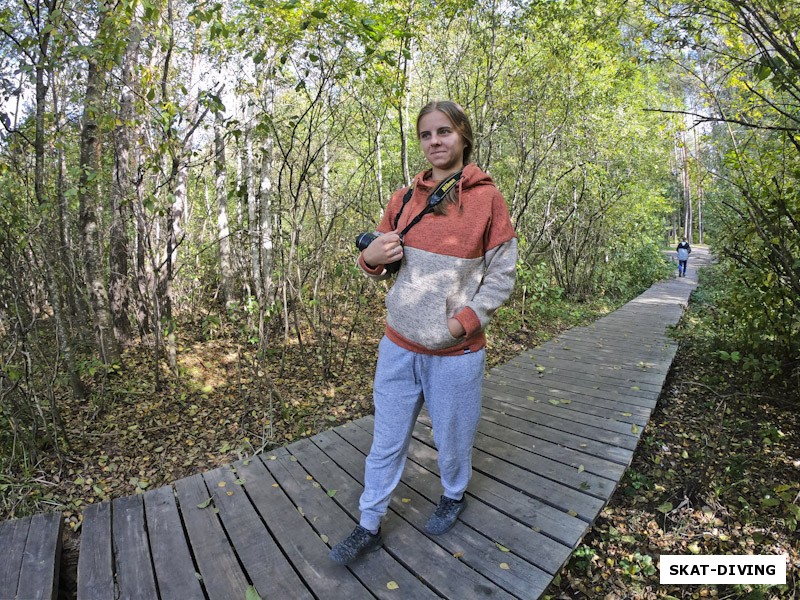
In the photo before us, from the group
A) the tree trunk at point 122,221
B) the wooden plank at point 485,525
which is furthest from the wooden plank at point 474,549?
the tree trunk at point 122,221

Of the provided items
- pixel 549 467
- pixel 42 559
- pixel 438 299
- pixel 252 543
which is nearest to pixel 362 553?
pixel 252 543

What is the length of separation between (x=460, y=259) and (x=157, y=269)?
3167mm

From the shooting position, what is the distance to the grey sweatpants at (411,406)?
198cm

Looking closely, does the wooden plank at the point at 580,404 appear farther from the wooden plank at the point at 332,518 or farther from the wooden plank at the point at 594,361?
the wooden plank at the point at 332,518

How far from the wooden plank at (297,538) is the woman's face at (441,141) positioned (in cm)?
187

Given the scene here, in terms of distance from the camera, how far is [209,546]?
2217 mm

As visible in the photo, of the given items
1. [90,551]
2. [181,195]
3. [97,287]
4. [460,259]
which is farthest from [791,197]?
[181,195]

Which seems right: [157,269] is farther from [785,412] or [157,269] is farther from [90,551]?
[785,412]

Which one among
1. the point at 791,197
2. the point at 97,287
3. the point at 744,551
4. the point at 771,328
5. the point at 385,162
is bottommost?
the point at 744,551

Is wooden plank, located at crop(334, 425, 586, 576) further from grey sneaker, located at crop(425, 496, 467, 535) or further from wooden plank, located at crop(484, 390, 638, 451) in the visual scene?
wooden plank, located at crop(484, 390, 638, 451)

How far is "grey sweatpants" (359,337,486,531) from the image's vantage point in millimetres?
1980

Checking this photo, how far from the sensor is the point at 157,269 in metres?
3.95

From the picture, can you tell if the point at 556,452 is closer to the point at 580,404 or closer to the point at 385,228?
the point at 580,404

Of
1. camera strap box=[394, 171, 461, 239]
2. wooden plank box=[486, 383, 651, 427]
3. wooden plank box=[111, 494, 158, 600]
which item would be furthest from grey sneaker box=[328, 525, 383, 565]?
wooden plank box=[486, 383, 651, 427]
